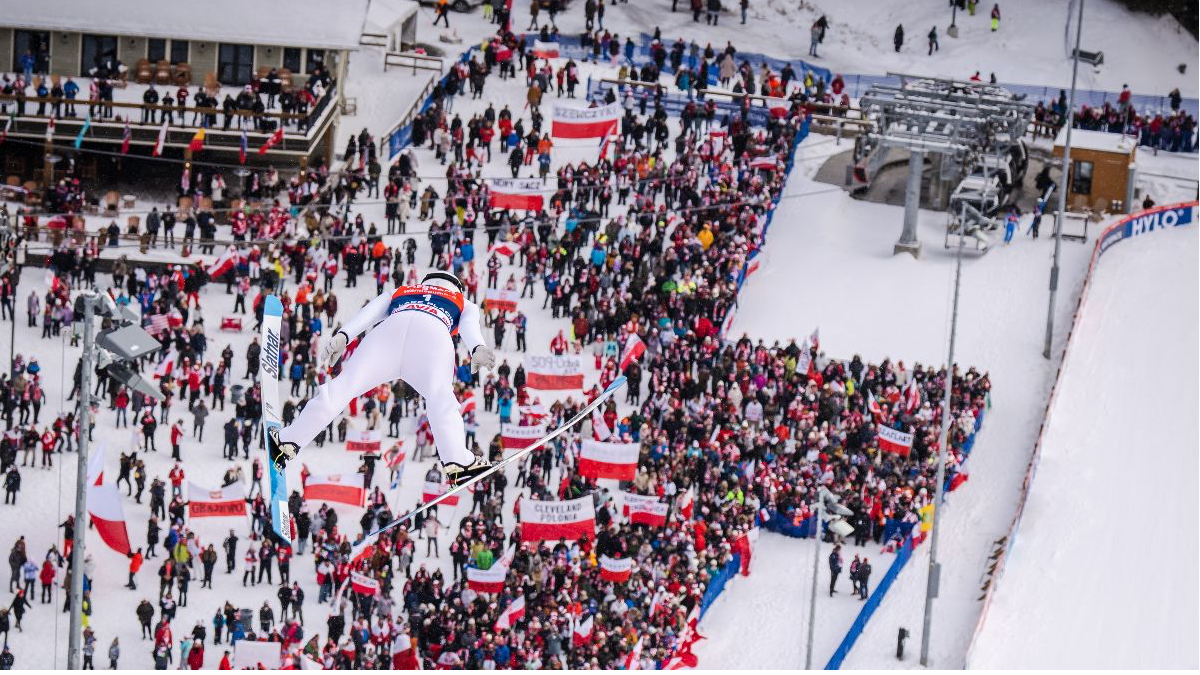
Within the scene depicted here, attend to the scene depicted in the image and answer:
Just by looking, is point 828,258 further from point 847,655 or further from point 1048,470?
point 847,655

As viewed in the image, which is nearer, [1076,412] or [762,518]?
[762,518]

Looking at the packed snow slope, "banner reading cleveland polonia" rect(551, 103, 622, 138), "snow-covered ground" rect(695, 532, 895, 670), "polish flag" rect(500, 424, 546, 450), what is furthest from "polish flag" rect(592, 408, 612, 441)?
"banner reading cleveland polonia" rect(551, 103, 622, 138)

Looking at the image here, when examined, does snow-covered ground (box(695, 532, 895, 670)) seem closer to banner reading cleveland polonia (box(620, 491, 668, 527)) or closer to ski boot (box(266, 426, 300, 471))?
banner reading cleveland polonia (box(620, 491, 668, 527))

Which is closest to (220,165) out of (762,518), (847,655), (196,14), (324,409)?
(196,14)

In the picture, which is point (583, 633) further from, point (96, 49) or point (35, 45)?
point (35, 45)

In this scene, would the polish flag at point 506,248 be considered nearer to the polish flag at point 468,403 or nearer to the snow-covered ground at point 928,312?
the polish flag at point 468,403
